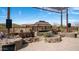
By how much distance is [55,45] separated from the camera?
7.51 feet

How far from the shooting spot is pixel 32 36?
2.32 m

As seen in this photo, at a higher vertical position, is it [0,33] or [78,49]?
[0,33]

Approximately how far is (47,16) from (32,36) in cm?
35
